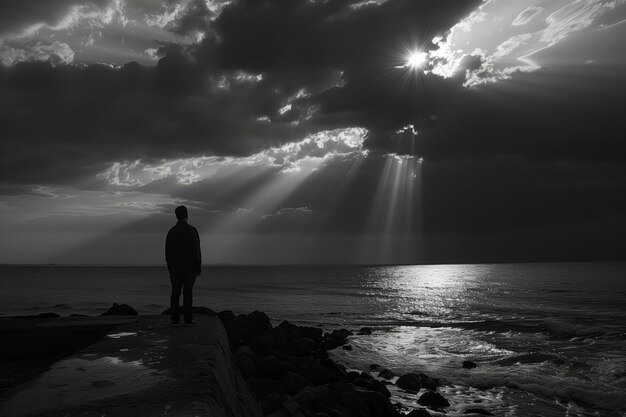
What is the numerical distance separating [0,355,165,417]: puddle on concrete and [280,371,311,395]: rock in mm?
4550

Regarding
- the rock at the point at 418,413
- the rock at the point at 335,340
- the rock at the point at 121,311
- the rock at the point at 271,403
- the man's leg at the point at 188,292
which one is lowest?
the rock at the point at 335,340

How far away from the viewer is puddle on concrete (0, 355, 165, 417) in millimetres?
3795

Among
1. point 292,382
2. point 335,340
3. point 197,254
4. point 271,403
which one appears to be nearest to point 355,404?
point 292,382

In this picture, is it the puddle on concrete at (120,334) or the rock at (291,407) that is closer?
the rock at (291,407)

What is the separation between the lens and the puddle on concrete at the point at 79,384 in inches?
149

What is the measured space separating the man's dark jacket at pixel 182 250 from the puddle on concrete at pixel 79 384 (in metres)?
2.36

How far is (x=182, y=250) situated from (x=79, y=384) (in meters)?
3.41

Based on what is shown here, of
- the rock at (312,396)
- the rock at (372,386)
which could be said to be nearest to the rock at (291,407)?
the rock at (312,396)

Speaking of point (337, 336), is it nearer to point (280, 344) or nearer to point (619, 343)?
point (280, 344)

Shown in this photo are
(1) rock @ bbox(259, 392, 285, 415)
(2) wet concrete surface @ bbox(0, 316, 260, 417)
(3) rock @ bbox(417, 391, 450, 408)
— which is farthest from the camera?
(3) rock @ bbox(417, 391, 450, 408)

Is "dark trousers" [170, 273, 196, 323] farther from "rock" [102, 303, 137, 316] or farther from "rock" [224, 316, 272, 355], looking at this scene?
"rock" [224, 316, 272, 355]

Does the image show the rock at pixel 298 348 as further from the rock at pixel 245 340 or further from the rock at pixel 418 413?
the rock at pixel 418 413

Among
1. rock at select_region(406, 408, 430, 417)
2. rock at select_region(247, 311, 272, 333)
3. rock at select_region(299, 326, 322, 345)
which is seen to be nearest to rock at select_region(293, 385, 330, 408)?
rock at select_region(406, 408, 430, 417)

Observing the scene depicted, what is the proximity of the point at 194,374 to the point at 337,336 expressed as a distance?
17.1 metres
